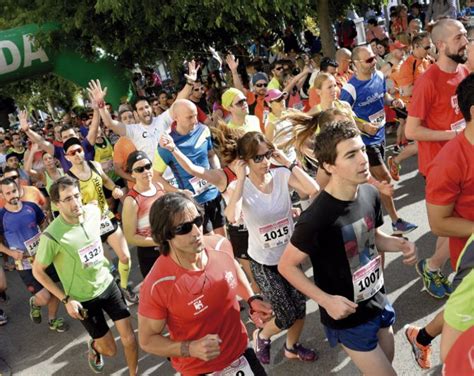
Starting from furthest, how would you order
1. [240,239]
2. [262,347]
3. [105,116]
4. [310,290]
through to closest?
[105,116] < [240,239] < [262,347] < [310,290]

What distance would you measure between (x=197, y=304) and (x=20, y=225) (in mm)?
3758

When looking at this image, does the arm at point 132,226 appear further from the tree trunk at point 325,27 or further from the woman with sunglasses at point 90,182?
the tree trunk at point 325,27

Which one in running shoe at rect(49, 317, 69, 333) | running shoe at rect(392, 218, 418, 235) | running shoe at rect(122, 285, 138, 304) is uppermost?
running shoe at rect(392, 218, 418, 235)

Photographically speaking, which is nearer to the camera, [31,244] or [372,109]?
[372,109]

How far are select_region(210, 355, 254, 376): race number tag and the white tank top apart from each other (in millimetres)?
996

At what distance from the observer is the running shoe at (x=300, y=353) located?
3.73 metres

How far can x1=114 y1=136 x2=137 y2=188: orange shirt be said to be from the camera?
20.4 ft

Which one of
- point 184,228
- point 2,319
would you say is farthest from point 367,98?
point 2,319

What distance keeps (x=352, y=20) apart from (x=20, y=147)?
913 centimetres

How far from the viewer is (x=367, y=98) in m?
5.29

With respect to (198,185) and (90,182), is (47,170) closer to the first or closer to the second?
(90,182)

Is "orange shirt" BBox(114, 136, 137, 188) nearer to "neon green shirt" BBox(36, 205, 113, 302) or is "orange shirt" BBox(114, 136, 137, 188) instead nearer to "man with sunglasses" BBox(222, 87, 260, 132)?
"man with sunglasses" BBox(222, 87, 260, 132)

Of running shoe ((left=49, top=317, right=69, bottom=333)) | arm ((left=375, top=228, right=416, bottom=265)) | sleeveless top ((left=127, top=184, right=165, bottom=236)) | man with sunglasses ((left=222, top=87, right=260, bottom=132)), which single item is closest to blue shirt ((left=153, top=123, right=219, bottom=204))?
man with sunglasses ((left=222, top=87, right=260, bottom=132))

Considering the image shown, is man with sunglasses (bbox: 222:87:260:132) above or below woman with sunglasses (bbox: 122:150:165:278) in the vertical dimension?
above
